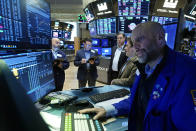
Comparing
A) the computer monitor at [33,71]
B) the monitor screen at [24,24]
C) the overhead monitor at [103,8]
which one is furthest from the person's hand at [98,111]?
the overhead monitor at [103,8]

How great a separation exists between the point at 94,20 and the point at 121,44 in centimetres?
243

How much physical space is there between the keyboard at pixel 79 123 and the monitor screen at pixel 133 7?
4.36 meters

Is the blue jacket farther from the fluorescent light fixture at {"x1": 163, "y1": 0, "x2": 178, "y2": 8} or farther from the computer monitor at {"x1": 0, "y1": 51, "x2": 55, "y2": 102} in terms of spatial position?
the fluorescent light fixture at {"x1": 163, "y1": 0, "x2": 178, "y2": 8}

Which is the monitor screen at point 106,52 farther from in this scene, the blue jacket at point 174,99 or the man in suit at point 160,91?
the blue jacket at point 174,99

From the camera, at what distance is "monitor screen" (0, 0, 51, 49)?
0.81 m

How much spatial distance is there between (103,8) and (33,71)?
174 inches

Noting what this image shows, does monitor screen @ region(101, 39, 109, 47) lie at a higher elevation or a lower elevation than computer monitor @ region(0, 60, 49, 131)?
higher

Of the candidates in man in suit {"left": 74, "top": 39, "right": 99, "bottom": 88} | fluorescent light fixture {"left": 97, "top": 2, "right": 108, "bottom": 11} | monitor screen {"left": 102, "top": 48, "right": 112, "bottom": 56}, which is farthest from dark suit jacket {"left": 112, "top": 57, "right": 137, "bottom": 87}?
monitor screen {"left": 102, "top": 48, "right": 112, "bottom": 56}

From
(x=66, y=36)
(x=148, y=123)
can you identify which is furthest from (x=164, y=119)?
(x=66, y=36)

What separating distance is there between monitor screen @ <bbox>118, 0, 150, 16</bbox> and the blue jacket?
4.03 m

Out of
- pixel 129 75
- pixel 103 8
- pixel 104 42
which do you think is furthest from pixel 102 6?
pixel 129 75

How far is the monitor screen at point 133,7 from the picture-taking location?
4.49 meters

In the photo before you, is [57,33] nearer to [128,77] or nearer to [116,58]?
[116,58]

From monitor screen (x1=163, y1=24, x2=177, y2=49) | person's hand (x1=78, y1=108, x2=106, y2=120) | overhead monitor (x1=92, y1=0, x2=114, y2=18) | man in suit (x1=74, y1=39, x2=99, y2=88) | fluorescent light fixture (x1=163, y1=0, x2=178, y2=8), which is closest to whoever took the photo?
person's hand (x1=78, y1=108, x2=106, y2=120)
